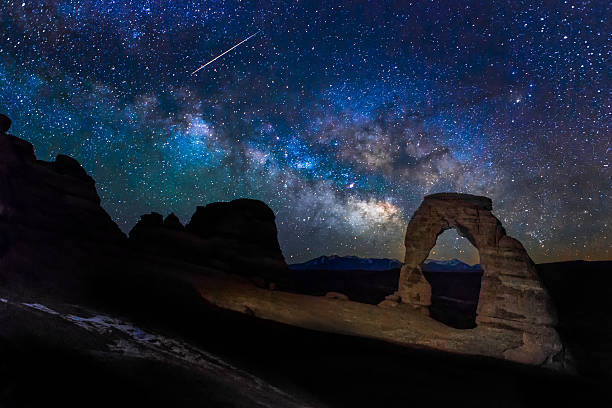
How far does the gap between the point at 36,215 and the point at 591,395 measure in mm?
30619

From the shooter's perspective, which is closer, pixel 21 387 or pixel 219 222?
pixel 21 387

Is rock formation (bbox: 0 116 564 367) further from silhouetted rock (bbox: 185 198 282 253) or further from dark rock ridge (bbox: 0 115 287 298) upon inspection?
silhouetted rock (bbox: 185 198 282 253)

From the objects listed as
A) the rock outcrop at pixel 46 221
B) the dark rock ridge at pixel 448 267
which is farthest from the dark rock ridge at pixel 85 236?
the dark rock ridge at pixel 448 267

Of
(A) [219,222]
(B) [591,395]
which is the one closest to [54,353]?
A: (B) [591,395]

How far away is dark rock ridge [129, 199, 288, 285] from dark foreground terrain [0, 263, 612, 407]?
49.5 ft

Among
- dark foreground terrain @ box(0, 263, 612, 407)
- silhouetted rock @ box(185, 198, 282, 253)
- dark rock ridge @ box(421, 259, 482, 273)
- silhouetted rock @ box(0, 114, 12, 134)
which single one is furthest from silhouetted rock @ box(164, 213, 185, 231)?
dark rock ridge @ box(421, 259, 482, 273)

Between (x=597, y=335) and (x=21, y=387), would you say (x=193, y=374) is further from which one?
(x=597, y=335)

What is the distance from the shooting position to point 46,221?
2177 centimetres

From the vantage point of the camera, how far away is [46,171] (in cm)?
2388

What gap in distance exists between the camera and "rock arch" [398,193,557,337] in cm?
1866

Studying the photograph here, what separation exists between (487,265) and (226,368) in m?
17.5

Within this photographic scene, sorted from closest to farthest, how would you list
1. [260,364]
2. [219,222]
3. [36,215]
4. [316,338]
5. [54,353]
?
1. [54,353]
2. [260,364]
3. [316,338]
4. [36,215]
5. [219,222]

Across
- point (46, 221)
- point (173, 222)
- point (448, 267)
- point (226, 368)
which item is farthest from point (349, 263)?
point (226, 368)

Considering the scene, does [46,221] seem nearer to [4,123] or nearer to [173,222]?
[4,123]
